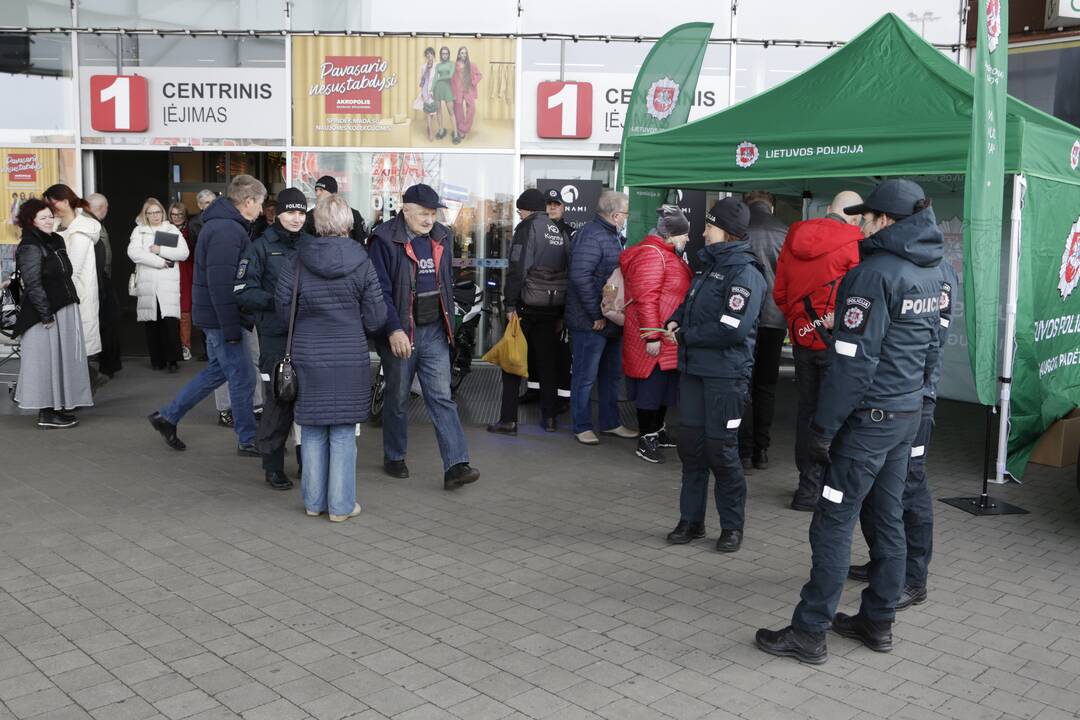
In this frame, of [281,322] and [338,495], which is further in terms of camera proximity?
[281,322]

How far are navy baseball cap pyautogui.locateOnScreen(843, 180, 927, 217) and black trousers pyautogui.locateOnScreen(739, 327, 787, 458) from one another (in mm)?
3130

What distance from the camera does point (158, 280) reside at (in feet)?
37.0

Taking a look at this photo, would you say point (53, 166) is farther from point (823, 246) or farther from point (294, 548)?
point (823, 246)

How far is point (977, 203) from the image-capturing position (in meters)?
5.67

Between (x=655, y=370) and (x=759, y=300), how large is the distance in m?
2.46

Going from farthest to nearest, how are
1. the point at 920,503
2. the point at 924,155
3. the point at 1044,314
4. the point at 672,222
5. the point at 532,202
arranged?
the point at 532,202, the point at 1044,314, the point at 672,222, the point at 924,155, the point at 920,503

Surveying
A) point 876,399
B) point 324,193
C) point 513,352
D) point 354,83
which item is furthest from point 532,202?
point 876,399

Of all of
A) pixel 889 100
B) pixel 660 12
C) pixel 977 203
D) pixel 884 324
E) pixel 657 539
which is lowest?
pixel 657 539

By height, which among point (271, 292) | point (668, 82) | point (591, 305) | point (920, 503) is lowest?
point (920, 503)

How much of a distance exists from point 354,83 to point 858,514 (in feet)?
30.0

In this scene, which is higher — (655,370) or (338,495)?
(655,370)

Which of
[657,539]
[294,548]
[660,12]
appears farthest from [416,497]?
[660,12]

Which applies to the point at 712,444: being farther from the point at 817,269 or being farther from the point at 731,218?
the point at 817,269

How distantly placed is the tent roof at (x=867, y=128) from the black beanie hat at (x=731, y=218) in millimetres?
1538
